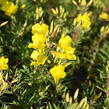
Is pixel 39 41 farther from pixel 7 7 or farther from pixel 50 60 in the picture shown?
pixel 7 7

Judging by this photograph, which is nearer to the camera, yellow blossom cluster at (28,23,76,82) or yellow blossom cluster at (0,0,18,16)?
yellow blossom cluster at (28,23,76,82)

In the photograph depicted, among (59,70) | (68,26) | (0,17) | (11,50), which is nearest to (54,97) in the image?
(59,70)

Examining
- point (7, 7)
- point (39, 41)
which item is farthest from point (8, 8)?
point (39, 41)

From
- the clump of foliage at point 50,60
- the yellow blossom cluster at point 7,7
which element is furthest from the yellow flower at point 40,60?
the yellow blossom cluster at point 7,7

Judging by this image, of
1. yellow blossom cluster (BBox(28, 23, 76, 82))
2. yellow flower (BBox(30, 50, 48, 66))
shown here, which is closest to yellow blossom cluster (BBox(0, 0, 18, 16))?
yellow blossom cluster (BBox(28, 23, 76, 82))

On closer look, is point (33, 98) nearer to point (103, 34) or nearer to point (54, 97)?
point (54, 97)

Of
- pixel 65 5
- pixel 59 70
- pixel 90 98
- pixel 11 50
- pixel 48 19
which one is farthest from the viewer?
pixel 65 5

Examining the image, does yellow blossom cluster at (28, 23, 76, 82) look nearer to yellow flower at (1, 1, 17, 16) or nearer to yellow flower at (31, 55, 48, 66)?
yellow flower at (31, 55, 48, 66)

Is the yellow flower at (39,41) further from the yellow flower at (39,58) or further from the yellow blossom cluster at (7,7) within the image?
the yellow blossom cluster at (7,7)

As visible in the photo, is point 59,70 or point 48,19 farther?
point 48,19
